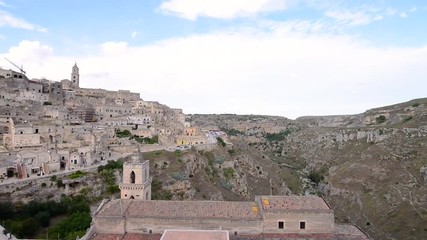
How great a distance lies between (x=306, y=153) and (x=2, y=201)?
77718 millimetres

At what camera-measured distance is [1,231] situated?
30.0 meters

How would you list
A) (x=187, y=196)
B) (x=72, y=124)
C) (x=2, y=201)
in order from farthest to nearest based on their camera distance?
(x=72, y=124)
(x=187, y=196)
(x=2, y=201)

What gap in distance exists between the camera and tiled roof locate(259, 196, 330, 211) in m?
28.3

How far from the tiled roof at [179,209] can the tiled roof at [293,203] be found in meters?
1.14

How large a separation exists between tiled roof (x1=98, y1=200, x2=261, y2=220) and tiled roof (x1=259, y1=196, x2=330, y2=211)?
3.75 ft

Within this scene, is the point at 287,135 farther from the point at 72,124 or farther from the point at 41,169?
the point at 41,169

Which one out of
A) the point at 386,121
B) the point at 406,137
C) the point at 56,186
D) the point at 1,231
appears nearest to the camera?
the point at 1,231

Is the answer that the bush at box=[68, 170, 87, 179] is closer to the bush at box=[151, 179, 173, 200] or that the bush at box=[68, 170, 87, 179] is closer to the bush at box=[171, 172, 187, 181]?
the bush at box=[151, 179, 173, 200]

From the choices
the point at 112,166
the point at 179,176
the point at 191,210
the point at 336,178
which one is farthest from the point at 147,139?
the point at 336,178

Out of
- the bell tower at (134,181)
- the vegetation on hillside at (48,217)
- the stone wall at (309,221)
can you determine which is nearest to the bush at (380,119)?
the stone wall at (309,221)

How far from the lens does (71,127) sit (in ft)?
187

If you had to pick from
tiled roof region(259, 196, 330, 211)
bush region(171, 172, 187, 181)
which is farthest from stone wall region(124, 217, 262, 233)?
bush region(171, 172, 187, 181)

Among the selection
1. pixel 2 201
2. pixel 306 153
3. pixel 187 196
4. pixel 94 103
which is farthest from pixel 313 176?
pixel 2 201

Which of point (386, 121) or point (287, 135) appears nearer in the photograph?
point (386, 121)
